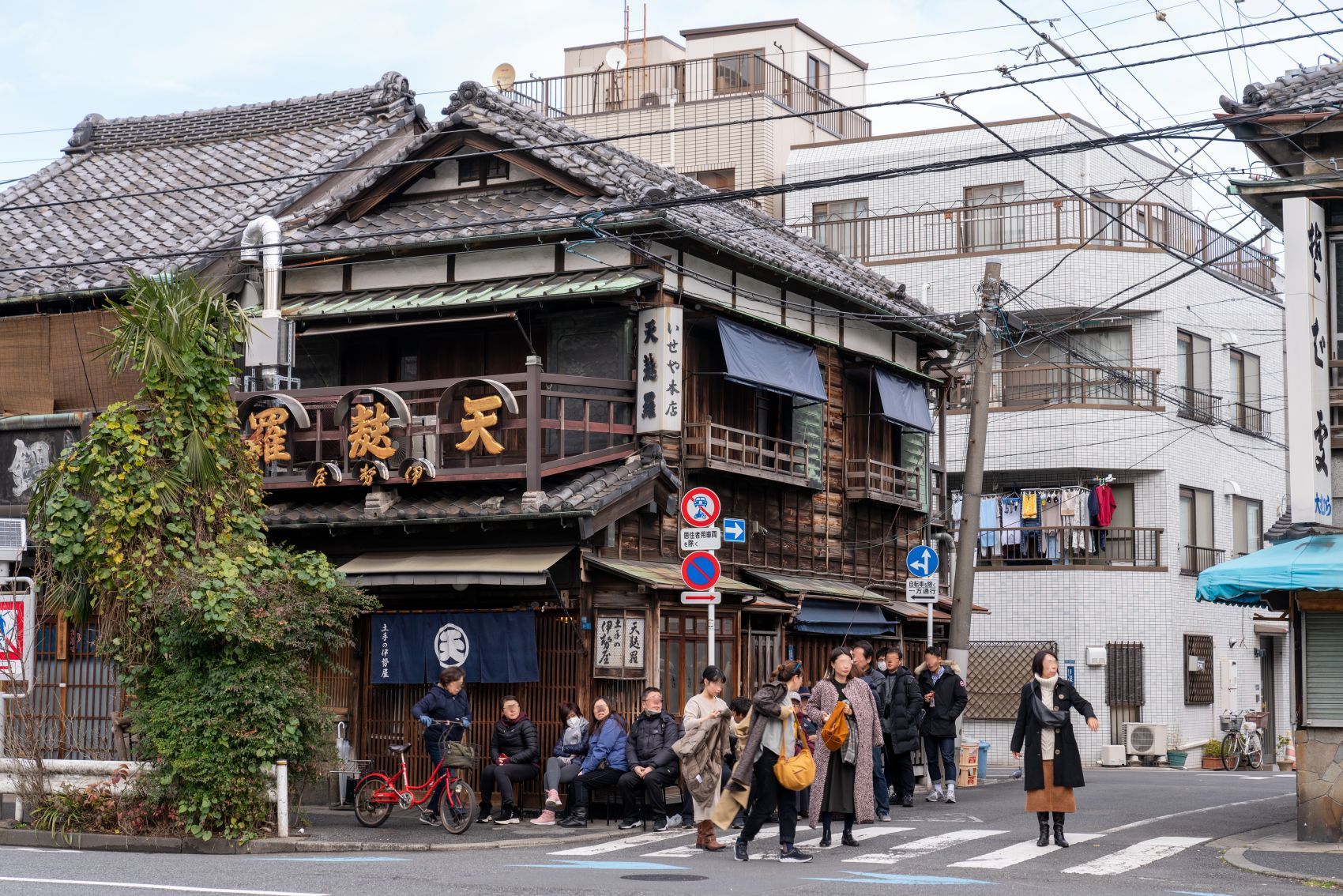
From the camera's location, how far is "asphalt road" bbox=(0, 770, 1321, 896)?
12484mm

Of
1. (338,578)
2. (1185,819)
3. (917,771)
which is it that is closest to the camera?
(338,578)

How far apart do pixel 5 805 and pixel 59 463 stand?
3889mm

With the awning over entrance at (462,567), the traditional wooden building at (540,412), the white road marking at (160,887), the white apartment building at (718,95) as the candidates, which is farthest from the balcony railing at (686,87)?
the white road marking at (160,887)

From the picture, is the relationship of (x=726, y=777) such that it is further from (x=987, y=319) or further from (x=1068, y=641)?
(x=1068, y=641)

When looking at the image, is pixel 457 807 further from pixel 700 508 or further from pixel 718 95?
pixel 718 95

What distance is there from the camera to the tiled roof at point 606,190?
2191 centimetres

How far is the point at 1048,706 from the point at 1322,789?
117 inches

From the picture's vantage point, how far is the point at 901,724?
19750 millimetres

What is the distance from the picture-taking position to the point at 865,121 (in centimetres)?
4631

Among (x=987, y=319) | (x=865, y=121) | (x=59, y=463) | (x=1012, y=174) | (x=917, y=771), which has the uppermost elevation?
(x=865, y=121)

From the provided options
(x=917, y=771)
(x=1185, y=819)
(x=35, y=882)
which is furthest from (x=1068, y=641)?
(x=35, y=882)

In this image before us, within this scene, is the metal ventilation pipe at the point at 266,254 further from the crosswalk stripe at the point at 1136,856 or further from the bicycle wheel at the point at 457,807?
the crosswalk stripe at the point at 1136,856

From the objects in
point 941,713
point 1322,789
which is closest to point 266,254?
point 941,713

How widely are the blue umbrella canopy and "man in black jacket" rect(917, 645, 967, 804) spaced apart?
435 centimetres
